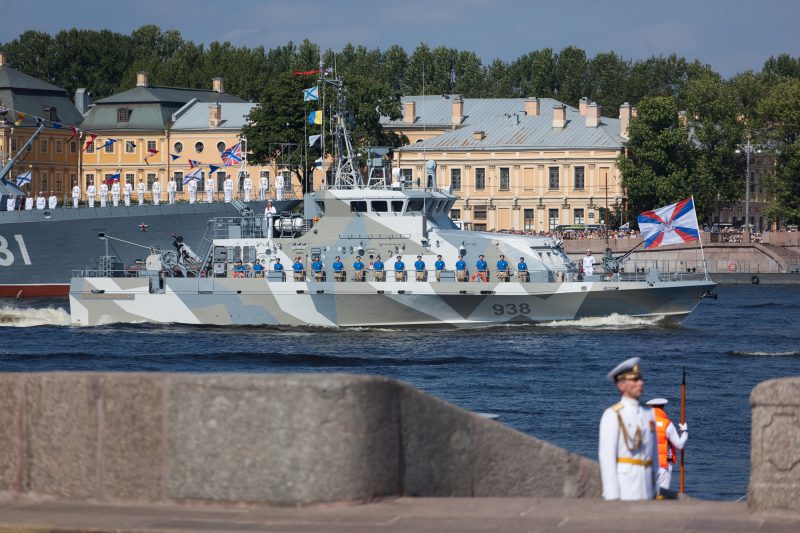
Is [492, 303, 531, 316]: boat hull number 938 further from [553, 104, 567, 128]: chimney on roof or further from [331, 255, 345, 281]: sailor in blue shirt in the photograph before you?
[553, 104, 567, 128]: chimney on roof

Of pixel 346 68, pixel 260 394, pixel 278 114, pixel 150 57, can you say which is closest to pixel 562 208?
pixel 278 114

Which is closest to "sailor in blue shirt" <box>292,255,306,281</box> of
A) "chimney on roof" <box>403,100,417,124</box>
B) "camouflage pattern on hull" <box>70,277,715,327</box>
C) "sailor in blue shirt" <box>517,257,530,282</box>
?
"camouflage pattern on hull" <box>70,277,715,327</box>

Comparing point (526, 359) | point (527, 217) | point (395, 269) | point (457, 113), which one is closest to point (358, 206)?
point (395, 269)

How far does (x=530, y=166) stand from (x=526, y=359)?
62.8m

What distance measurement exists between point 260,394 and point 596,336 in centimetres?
3065

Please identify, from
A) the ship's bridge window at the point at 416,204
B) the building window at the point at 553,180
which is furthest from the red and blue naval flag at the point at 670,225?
the building window at the point at 553,180

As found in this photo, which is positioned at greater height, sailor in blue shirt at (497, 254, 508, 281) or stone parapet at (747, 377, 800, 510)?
sailor in blue shirt at (497, 254, 508, 281)

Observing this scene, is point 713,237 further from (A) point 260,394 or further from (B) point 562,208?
(A) point 260,394

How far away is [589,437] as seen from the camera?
74.9ft

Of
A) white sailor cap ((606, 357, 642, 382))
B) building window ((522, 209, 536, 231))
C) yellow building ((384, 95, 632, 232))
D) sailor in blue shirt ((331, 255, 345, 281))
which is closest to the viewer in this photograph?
white sailor cap ((606, 357, 642, 382))

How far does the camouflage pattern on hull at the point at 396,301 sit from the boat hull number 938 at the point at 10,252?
17426 mm

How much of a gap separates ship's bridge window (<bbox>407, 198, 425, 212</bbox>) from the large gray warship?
0.13 ft

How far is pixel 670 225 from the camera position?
132 ft

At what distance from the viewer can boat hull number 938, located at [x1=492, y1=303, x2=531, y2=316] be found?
40.9 metres
